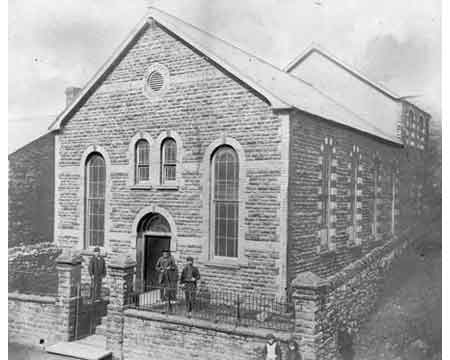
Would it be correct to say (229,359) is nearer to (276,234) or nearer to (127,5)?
(276,234)

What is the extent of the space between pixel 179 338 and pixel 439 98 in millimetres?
7818

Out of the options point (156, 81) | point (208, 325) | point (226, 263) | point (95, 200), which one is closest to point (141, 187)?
point (95, 200)

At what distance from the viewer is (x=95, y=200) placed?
15.6 metres

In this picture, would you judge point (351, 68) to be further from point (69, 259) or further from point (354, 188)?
point (69, 259)

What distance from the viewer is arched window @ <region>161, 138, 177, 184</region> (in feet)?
46.6

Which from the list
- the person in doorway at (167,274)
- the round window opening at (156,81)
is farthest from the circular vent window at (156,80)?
the person in doorway at (167,274)

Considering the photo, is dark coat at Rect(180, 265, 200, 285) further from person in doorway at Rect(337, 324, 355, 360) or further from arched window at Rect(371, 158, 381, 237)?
arched window at Rect(371, 158, 381, 237)

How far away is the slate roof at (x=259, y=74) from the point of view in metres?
12.0

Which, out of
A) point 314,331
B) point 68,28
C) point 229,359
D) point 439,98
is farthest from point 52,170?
point 439,98

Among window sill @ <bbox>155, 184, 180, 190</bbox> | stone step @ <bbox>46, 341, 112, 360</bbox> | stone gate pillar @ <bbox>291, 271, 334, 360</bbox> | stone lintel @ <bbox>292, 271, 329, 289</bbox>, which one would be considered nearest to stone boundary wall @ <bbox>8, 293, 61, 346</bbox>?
stone step @ <bbox>46, 341, 112, 360</bbox>

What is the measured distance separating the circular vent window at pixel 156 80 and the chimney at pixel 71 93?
10.2 feet

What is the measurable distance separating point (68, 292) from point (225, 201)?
194 inches

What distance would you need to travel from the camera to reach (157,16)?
13.1 metres

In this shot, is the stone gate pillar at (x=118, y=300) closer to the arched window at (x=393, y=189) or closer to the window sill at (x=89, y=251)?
the window sill at (x=89, y=251)
